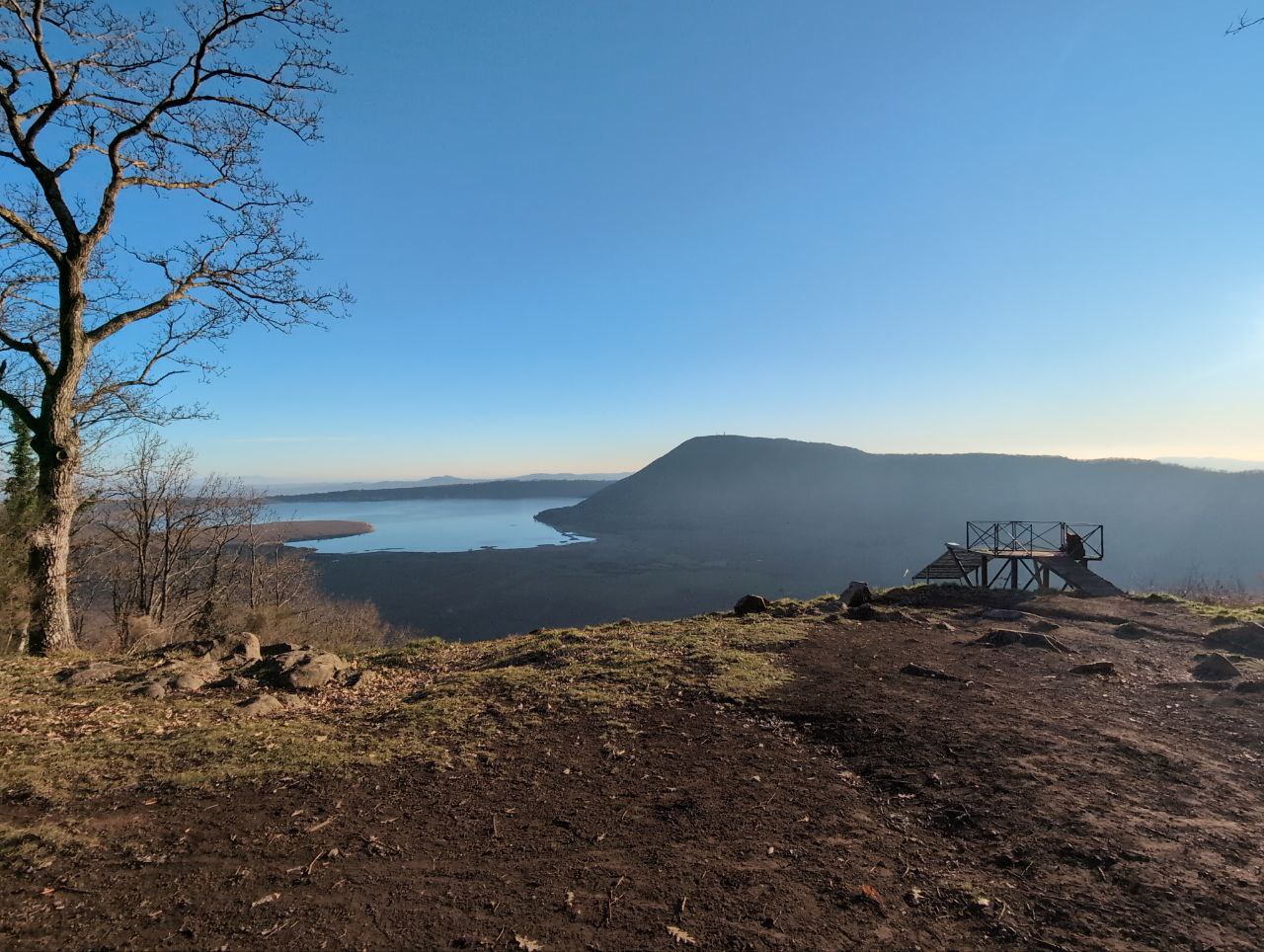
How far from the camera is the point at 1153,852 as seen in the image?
152 inches

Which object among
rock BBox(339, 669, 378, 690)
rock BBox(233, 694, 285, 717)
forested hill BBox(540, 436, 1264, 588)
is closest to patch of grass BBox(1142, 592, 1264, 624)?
rock BBox(339, 669, 378, 690)

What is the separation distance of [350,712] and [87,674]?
3.64 metres

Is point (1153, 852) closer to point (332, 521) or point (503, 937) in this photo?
point (503, 937)

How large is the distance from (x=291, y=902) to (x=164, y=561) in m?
27.5

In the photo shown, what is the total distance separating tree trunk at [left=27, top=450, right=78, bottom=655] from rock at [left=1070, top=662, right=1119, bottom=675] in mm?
15690

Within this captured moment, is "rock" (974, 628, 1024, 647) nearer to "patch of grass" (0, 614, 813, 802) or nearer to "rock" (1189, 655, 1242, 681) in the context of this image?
"rock" (1189, 655, 1242, 681)

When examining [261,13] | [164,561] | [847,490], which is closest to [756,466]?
[847,490]

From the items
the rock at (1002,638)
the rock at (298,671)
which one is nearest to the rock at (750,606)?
the rock at (1002,638)

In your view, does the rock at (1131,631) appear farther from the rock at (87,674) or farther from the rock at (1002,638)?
the rock at (87,674)

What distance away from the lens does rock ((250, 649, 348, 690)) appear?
778 cm

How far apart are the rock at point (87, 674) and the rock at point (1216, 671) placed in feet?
49.6

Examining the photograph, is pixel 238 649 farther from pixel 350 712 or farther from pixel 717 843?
pixel 717 843

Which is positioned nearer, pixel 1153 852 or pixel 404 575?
pixel 1153 852

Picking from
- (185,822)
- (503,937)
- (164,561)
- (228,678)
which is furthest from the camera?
(164,561)
